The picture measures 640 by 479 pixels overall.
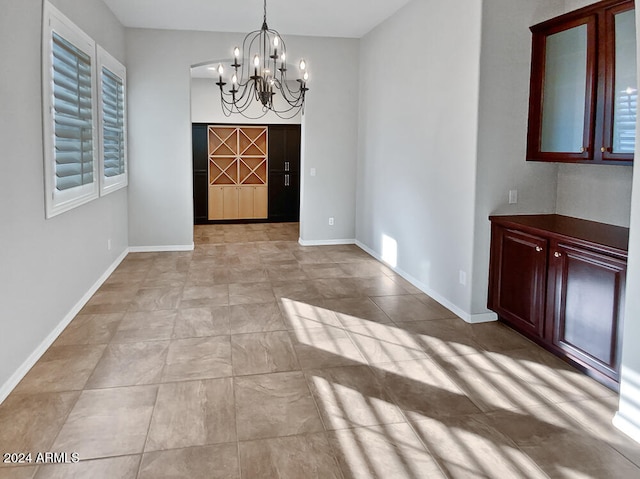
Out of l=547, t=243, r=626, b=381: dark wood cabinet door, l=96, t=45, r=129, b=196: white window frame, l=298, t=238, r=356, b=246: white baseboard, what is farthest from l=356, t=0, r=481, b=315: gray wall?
l=96, t=45, r=129, b=196: white window frame

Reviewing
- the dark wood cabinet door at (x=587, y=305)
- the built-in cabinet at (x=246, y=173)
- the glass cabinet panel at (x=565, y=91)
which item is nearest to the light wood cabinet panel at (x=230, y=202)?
the built-in cabinet at (x=246, y=173)

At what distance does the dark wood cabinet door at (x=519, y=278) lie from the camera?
3844 mm

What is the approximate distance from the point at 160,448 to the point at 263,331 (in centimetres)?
173

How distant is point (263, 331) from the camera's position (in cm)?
427

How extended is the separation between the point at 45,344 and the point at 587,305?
3629mm

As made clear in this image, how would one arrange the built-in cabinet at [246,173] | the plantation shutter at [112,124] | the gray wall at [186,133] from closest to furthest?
1. the plantation shutter at [112,124]
2. the gray wall at [186,133]
3. the built-in cabinet at [246,173]

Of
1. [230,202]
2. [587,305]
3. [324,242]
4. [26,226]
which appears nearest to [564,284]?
[587,305]

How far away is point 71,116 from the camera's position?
443 cm

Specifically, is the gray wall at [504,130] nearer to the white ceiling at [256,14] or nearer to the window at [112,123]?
the white ceiling at [256,14]

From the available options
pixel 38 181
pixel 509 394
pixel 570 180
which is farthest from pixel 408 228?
pixel 38 181

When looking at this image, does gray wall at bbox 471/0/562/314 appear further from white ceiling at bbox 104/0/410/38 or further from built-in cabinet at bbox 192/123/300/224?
built-in cabinet at bbox 192/123/300/224

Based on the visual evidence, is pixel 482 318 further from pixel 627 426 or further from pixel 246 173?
pixel 246 173

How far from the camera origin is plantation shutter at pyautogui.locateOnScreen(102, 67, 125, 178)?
577 cm

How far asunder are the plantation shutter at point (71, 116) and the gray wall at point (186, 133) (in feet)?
7.00
